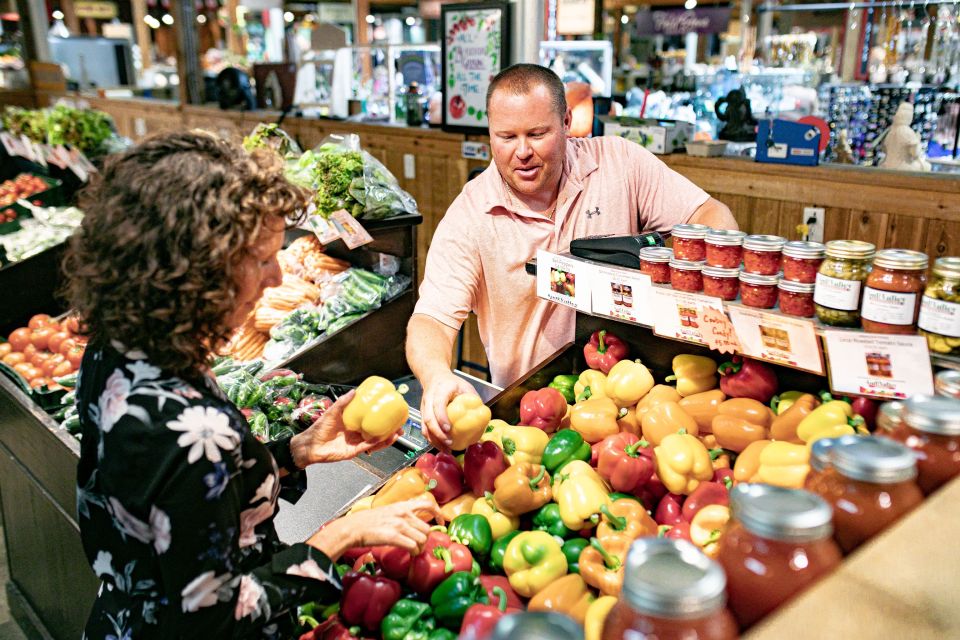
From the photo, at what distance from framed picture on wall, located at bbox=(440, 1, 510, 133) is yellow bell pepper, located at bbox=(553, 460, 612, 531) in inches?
132

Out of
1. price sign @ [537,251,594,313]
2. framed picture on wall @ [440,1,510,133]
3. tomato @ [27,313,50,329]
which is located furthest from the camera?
framed picture on wall @ [440,1,510,133]

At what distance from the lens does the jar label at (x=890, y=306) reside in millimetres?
1497

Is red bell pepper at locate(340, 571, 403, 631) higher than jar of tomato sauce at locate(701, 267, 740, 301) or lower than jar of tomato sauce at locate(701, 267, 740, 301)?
lower

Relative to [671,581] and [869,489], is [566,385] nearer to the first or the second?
[869,489]

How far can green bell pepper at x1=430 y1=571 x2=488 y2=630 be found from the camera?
1.57m

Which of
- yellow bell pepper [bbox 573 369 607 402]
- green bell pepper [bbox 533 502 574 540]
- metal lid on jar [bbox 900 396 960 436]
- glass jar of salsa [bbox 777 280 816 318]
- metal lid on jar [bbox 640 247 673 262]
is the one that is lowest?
green bell pepper [bbox 533 502 574 540]

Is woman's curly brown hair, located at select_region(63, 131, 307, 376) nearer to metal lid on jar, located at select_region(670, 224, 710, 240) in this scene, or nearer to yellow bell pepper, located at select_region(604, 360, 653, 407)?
metal lid on jar, located at select_region(670, 224, 710, 240)

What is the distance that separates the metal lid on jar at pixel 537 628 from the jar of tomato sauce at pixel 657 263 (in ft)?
3.98

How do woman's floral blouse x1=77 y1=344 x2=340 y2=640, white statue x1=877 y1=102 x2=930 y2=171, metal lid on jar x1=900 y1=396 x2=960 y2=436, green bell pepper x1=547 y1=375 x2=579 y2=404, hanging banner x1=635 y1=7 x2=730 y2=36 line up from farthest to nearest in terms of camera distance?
hanging banner x1=635 y1=7 x2=730 y2=36 < white statue x1=877 y1=102 x2=930 y2=171 < green bell pepper x1=547 y1=375 x2=579 y2=404 < woman's floral blouse x1=77 y1=344 x2=340 y2=640 < metal lid on jar x1=900 y1=396 x2=960 y2=436

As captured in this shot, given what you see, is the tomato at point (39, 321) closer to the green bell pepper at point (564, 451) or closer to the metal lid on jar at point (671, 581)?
the green bell pepper at point (564, 451)

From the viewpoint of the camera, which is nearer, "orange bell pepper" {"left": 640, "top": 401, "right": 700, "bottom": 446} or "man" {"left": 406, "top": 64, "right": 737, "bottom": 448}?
"orange bell pepper" {"left": 640, "top": 401, "right": 700, "bottom": 446}

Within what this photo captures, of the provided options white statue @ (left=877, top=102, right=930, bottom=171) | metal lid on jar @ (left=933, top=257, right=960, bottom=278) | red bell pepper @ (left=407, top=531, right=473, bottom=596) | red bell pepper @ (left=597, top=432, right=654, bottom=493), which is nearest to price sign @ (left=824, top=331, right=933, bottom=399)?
metal lid on jar @ (left=933, top=257, right=960, bottom=278)

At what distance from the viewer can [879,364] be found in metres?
1.56

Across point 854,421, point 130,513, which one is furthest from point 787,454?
point 130,513
